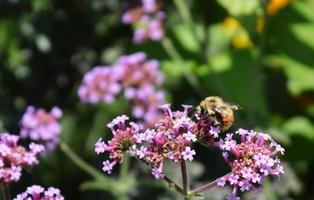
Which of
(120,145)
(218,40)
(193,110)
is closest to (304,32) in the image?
(218,40)

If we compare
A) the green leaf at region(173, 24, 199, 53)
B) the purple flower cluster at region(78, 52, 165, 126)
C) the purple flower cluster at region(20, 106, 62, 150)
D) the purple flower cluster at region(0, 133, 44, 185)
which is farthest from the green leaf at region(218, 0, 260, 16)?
the purple flower cluster at region(0, 133, 44, 185)

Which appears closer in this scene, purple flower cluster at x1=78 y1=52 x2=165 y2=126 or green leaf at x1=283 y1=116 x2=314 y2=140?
purple flower cluster at x1=78 y1=52 x2=165 y2=126

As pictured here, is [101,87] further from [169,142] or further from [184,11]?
[169,142]

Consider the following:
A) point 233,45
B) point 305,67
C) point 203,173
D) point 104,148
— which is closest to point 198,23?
point 233,45

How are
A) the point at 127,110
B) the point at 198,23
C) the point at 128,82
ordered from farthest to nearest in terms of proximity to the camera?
the point at 198,23 → the point at 127,110 → the point at 128,82

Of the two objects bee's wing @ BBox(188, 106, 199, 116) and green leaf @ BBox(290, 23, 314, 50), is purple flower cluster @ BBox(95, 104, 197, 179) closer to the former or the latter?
bee's wing @ BBox(188, 106, 199, 116)

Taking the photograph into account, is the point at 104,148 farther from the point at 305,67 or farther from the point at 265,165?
the point at 305,67

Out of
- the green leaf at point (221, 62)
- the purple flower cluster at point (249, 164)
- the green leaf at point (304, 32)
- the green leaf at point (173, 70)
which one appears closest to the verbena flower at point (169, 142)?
the purple flower cluster at point (249, 164)

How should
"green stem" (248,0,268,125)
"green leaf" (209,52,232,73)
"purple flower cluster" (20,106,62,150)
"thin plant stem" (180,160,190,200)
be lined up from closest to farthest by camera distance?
1. "thin plant stem" (180,160,190,200)
2. "purple flower cluster" (20,106,62,150)
3. "green stem" (248,0,268,125)
4. "green leaf" (209,52,232,73)
